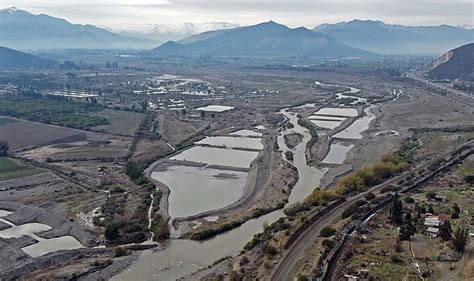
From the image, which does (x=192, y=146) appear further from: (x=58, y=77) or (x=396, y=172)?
(x=58, y=77)

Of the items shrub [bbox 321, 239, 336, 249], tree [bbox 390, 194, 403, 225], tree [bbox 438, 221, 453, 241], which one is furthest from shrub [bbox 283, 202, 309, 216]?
tree [bbox 438, 221, 453, 241]

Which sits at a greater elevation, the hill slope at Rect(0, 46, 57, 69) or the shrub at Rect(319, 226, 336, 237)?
the hill slope at Rect(0, 46, 57, 69)

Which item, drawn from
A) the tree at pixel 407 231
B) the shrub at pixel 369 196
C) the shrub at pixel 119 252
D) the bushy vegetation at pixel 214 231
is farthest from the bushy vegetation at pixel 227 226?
the tree at pixel 407 231

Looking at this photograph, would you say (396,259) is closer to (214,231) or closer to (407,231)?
(407,231)

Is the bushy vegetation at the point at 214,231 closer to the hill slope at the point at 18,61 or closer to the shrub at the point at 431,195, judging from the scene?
the shrub at the point at 431,195

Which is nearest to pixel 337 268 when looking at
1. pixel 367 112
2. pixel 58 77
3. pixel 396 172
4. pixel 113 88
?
pixel 396 172

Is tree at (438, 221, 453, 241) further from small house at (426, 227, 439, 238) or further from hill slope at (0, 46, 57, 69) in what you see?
hill slope at (0, 46, 57, 69)
